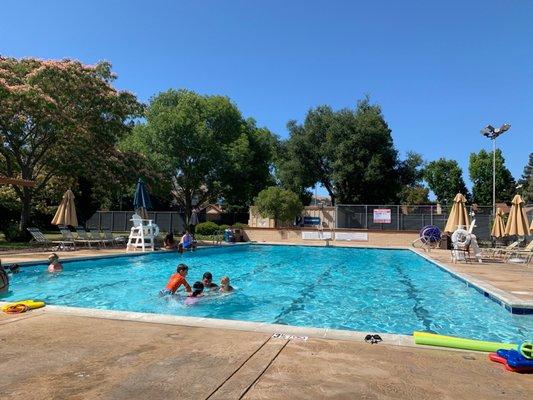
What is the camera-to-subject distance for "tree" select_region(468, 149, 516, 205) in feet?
183

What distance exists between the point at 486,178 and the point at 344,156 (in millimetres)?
28803

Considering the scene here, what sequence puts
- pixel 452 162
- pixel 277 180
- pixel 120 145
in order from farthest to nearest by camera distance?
pixel 452 162 < pixel 277 180 < pixel 120 145

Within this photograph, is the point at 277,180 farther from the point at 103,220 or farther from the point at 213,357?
the point at 213,357

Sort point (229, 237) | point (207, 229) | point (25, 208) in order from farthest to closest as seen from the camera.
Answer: point (207, 229) < point (229, 237) < point (25, 208)

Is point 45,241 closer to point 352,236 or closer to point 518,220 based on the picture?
point 352,236

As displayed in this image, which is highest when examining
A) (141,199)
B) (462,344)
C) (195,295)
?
(141,199)

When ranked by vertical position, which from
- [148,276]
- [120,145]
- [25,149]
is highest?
[120,145]

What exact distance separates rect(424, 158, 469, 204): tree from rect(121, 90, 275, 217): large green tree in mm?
33241

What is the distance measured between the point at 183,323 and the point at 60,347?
1.61 meters

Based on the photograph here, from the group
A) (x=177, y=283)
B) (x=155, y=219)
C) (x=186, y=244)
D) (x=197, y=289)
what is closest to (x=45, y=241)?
(x=186, y=244)

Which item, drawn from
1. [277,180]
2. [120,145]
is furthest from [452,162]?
[120,145]

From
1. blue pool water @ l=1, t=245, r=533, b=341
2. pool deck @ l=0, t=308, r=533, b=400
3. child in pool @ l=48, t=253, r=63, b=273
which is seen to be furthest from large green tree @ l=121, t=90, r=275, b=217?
pool deck @ l=0, t=308, r=533, b=400

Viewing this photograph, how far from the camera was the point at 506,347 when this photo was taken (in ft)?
16.1

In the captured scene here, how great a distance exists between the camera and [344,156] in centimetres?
3675
